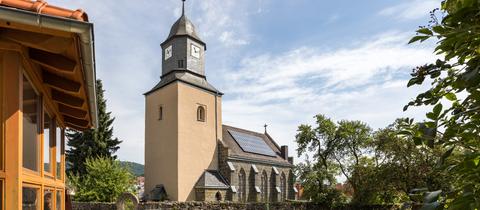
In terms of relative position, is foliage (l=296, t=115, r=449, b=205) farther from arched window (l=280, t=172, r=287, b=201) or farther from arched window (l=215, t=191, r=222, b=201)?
arched window (l=280, t=172, r=287, b=201)

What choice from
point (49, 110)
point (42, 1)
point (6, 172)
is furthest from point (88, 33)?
point (49, 110)

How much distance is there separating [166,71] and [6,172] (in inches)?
1268

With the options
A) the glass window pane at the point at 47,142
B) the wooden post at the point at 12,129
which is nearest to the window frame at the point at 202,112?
the glass window pane at the point at 47,142

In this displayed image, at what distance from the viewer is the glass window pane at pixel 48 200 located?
153 inches

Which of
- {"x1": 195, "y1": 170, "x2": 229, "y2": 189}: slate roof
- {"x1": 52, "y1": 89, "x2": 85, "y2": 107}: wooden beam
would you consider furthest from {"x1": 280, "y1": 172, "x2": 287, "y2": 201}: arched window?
{"x1": 52, "y1": 89, "x2": 85, "y2": 107}: wooden beam

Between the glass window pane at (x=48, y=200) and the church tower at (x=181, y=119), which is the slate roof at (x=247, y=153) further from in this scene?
the glass window pane at (x=48, y=200)

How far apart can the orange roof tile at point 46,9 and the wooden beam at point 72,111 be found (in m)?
2.93

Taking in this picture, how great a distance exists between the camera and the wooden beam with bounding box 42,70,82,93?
3.62m

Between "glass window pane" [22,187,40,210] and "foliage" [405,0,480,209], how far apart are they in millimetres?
2422

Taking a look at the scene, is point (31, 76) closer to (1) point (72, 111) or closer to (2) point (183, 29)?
(1) point (72, 111)

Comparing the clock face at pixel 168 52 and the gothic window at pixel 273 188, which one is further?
the gothic window at pixel 273 188

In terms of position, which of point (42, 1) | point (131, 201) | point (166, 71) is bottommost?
point (131, 201)

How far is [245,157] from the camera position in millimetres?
35906

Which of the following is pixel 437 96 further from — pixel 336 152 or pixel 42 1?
pixel 336 152
